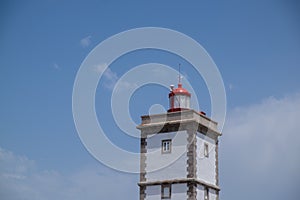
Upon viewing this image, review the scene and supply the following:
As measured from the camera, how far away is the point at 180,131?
36.0 meters

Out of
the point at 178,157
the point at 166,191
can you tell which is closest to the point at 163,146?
the point at 178,157

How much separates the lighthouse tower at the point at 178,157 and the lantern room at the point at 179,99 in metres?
0.28

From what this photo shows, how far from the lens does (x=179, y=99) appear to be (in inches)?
→ 1494

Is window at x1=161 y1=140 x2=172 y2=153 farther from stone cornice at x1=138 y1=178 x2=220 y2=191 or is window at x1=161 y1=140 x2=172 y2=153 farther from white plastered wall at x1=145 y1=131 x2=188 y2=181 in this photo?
stone cornice at x1=138 y1=178 x2=220 y2=191

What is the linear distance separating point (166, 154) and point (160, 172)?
1062 mm

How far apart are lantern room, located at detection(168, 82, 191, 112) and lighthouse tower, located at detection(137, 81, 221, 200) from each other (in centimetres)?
28

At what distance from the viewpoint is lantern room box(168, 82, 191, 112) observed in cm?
3778

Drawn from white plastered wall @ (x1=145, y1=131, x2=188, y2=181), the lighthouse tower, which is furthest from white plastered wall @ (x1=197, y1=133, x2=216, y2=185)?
white plastered wall @ (x1=145, y1=131, x2=188, y2=181)

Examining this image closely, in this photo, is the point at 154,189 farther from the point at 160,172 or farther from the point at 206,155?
the point at 206,155

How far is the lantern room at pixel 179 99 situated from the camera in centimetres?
3778

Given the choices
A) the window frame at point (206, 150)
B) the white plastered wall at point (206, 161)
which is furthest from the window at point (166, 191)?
the window frame at point (206, 150)

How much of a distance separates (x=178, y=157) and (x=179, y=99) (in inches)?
161

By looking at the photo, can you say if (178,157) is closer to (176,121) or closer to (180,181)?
(180,181)

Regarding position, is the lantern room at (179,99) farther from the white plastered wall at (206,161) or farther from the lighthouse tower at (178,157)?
the white plastered wall at (206,161)
